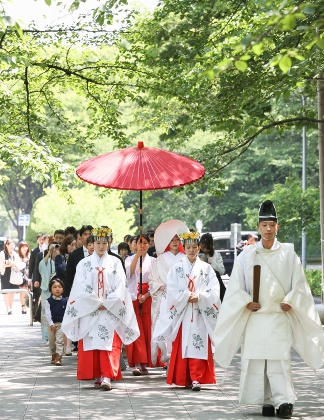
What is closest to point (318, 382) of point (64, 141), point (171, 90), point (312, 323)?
point (312, 323)

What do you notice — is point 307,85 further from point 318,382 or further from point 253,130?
point 318,382

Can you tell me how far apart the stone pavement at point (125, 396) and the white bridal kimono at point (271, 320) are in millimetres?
343

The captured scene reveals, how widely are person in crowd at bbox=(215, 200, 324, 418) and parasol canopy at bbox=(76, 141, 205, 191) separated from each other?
92.6 inches

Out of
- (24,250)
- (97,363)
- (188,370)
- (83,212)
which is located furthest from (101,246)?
(83,212)

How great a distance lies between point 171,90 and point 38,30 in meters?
2.64

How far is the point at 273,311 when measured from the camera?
9.64m

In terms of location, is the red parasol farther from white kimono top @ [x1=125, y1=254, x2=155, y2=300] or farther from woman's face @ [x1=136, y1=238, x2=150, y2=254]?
white kimono top @ [x1=125, y1=254, x2=155, y2=300]

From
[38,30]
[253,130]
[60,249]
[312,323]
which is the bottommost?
[312,323]

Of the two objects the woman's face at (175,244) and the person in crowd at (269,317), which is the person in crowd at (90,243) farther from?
the person in crowd at (269,317)

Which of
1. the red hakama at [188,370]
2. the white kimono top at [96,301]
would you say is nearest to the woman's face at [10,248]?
the white kimono top at [96,301]

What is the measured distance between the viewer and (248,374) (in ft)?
31.6

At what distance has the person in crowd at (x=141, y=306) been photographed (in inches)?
517

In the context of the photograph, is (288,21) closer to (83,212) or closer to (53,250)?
(53,250)

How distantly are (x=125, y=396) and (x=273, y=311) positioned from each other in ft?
6.95
